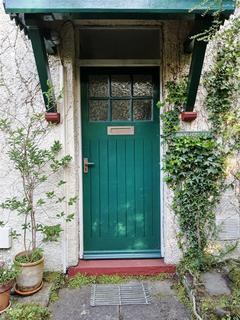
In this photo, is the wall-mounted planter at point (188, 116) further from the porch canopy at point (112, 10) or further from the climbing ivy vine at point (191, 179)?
the porch canopy at point (112, 10)

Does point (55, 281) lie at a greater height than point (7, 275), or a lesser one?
lesser

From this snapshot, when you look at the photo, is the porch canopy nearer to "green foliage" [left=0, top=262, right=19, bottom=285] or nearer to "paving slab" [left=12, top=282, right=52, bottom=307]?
"green foliage" [left=0, top=262, right=19, bottom=285]

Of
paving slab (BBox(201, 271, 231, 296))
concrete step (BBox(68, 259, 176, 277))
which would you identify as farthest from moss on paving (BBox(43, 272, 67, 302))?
paving slab (BBox(201, 271, 231, 296))

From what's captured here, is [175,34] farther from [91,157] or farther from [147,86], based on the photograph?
[91,157]

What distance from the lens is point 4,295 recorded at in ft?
8.69

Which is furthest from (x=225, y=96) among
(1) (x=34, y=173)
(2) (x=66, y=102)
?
(1) (x=34, y=173)

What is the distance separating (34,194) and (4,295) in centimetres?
102

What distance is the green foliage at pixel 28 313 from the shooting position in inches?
94.8

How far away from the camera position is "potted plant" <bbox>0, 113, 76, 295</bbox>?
2.93 meters

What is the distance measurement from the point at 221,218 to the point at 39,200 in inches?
76.2

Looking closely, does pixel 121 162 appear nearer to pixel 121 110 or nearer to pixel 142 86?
pixel 121 110

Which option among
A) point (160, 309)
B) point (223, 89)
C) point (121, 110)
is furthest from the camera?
point (121, 110)

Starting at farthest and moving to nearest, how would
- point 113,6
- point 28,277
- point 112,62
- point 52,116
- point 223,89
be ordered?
point 112,62 < point 223,89 < point 52,116 < point 28,277 < point 113,6

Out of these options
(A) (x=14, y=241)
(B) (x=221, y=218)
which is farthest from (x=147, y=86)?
(A) (x=14, y=241)
